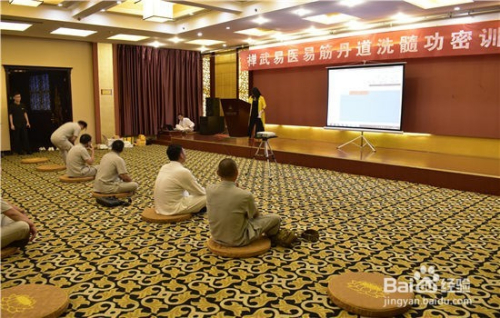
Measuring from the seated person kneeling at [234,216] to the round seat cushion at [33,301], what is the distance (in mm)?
1224

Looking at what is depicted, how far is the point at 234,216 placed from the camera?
324 centimetres

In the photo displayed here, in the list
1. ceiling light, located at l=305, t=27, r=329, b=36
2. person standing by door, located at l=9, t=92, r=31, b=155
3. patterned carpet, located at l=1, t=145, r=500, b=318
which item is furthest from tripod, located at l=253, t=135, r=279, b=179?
person standing by door, located at l=9, t=92, r=31, b=155

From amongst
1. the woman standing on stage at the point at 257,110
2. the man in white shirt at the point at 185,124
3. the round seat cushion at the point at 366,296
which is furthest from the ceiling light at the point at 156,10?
the round seat cushion at the point at 366,296

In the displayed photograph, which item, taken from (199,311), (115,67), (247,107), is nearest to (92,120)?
(115,67)

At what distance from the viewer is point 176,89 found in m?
12.8

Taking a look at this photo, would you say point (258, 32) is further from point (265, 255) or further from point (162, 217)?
point (265, 255)

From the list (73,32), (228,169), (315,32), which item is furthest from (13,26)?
(228,169)

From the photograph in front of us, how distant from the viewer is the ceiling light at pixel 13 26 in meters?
8.45

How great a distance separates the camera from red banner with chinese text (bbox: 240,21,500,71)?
273 inches

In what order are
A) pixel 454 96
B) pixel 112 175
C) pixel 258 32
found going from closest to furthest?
pixel 112 175
pixel 454 96
pixel 258 32

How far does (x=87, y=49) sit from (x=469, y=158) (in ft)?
31.6

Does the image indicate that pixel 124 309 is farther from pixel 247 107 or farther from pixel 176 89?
pixel 176 89

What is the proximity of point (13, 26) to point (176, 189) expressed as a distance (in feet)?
23.2

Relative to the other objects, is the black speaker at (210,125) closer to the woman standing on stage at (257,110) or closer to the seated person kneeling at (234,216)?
the woman standing on stage at (257,110)
